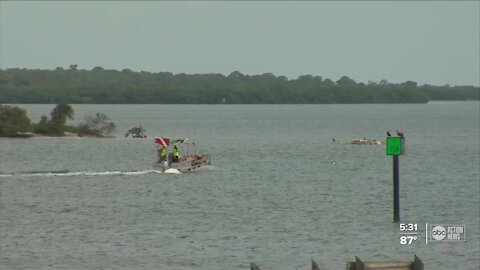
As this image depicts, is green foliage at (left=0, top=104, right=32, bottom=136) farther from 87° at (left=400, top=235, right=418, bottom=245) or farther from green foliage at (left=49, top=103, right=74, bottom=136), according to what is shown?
87° at (left=400, top=235, right=418, bottom=245)

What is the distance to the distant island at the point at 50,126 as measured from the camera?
121119 mm

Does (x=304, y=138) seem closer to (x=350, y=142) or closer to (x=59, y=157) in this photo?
(x=350, y=142)

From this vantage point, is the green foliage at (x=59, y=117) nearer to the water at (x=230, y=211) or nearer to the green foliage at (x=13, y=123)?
the green foliage at (x=13, y=123)

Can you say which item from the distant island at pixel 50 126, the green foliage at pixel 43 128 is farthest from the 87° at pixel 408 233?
the green foliage at pixel 43 128

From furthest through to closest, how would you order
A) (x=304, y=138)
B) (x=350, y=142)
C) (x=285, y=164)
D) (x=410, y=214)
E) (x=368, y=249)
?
(x=304, y=138) → (x=350, y=142) → (x=285, y=164) → (x=410, y=214) → (x=368, y=249)

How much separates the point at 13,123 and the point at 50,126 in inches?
214

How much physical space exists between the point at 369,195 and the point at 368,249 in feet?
71.1

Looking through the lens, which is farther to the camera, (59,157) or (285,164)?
(59,157)

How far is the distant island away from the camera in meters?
121

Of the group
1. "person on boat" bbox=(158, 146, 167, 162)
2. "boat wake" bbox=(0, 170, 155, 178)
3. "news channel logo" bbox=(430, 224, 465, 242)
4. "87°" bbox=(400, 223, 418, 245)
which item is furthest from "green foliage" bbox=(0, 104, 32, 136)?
"news channel logo" bbox=(430, 224, 465, 242)

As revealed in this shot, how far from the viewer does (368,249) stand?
39969mm

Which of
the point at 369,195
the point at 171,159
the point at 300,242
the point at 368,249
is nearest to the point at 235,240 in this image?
the point at 300,242

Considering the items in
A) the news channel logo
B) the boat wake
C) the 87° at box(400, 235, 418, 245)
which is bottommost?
the boat wake

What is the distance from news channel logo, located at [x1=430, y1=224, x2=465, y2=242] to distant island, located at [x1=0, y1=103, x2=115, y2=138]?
75.3 m
